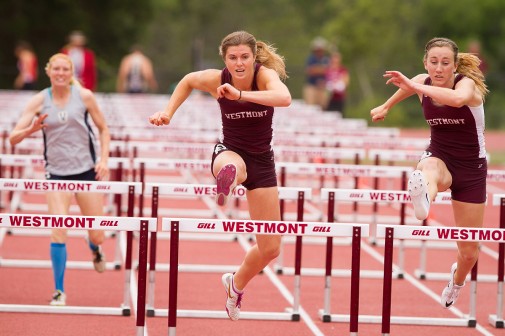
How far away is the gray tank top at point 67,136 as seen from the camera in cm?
976

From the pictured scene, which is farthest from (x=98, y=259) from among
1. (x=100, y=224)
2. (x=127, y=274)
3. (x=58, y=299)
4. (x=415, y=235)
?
(x=415, y=235)

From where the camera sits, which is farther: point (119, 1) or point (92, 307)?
point (119, 1)

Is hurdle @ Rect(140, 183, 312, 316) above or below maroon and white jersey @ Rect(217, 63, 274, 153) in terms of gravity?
below

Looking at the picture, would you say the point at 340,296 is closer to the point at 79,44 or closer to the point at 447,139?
the point at 447,139

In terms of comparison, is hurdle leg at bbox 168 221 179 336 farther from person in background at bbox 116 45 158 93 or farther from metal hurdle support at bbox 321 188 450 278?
person in background at bbox 116 45 158 93

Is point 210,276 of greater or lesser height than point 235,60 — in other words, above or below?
below

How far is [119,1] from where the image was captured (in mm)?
43406

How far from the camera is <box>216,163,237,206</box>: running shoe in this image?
780 cm

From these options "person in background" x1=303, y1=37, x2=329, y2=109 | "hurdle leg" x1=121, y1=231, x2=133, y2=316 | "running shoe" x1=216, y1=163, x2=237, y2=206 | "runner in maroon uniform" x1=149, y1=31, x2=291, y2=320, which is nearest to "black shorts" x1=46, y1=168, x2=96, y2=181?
"hurdle leg" x1=121, y1=231, x2=133, y2=316

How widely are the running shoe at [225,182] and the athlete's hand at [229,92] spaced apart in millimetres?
530

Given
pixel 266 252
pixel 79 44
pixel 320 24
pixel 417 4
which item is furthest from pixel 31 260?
pixel 320 24

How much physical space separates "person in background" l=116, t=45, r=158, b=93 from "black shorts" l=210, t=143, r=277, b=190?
1753 cm

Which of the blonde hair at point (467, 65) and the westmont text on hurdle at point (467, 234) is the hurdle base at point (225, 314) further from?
the blonde hair at point (467, 65)

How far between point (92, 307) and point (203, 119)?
1012 cm
